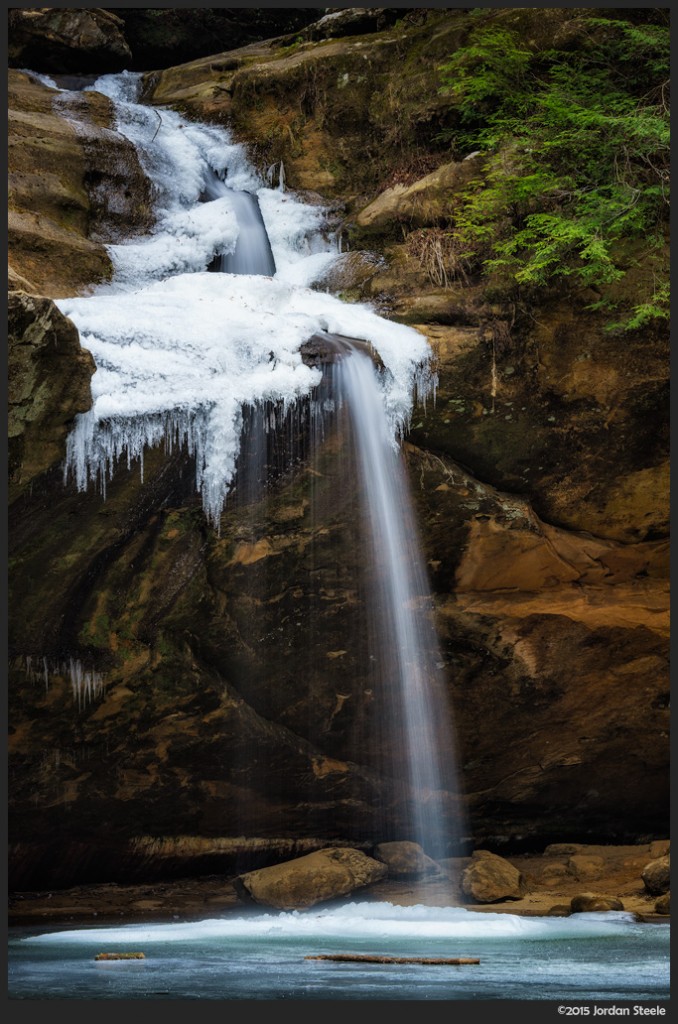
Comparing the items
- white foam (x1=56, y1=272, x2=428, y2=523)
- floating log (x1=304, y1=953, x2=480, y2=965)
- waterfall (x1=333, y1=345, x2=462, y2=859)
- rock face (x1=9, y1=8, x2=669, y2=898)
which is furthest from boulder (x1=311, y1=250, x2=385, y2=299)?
floating log (x1=304, y1=953, x2=480, y2=965)

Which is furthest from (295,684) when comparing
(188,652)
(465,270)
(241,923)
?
(465,270)

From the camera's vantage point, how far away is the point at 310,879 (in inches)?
369

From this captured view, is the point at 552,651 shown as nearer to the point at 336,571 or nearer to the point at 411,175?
the point at 336,571

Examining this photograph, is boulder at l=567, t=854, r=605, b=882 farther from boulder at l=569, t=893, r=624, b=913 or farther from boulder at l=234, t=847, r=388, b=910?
boulder at l=234, t=847, r=388, b=910

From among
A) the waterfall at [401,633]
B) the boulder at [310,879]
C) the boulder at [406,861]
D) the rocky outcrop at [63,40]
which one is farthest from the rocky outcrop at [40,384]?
the rocky outcrop at [63,40]

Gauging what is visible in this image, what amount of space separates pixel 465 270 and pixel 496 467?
7.54 ft

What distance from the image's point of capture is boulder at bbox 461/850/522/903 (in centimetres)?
948

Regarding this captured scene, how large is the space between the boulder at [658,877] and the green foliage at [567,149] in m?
5.56

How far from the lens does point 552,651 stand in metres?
10.5

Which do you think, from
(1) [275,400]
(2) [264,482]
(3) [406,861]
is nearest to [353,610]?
(2) [264,482]

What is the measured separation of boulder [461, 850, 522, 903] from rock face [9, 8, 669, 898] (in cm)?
11

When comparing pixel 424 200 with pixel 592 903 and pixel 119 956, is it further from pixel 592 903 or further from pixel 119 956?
pixel 119 956

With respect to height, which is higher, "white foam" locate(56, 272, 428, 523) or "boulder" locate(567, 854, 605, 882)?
"white foam" locate(56, 272, 428, 523)

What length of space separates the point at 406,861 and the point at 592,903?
7.13ft
